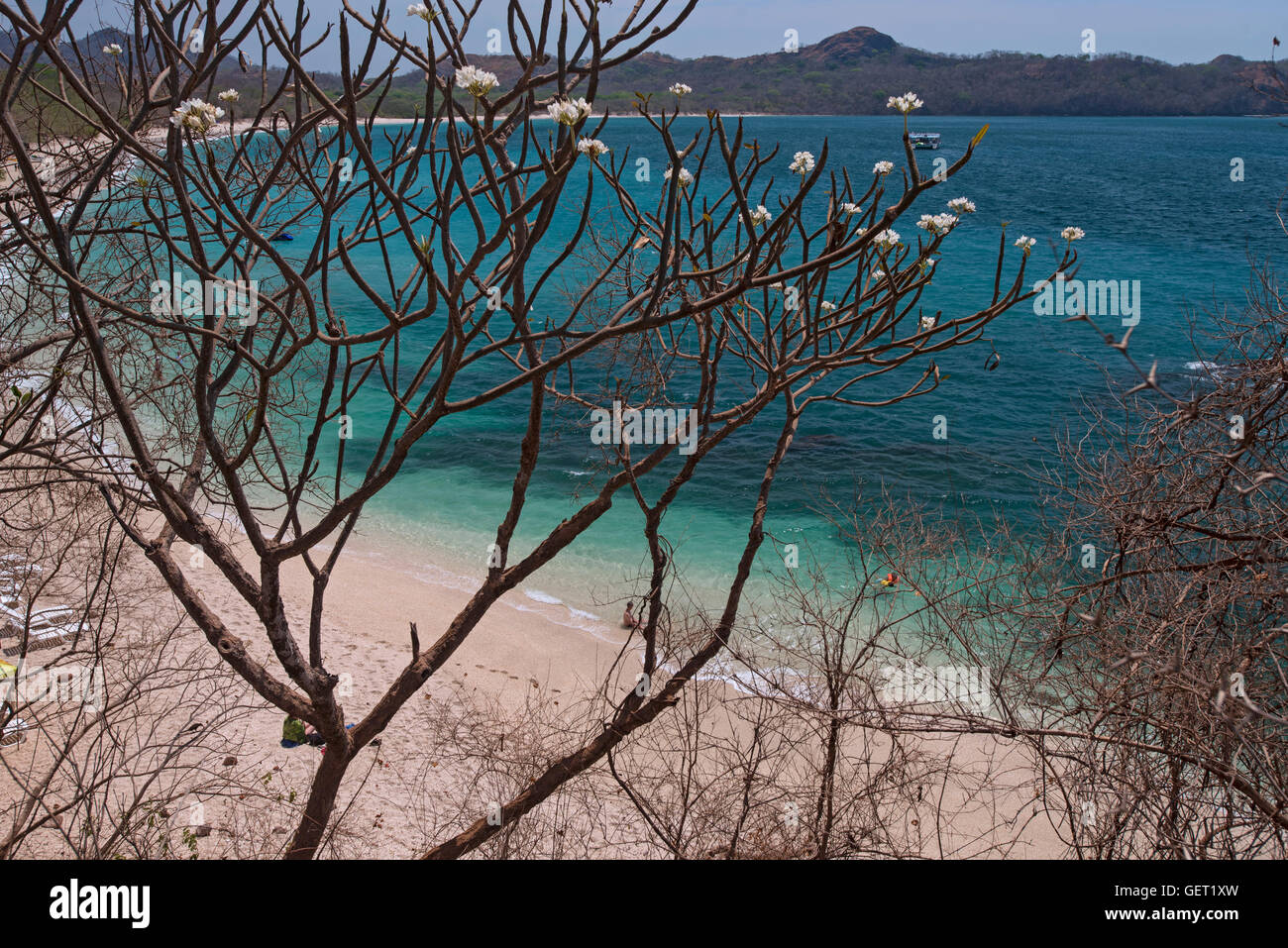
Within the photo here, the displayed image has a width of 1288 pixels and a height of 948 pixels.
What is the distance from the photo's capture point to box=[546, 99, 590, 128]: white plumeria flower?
96.5 inches

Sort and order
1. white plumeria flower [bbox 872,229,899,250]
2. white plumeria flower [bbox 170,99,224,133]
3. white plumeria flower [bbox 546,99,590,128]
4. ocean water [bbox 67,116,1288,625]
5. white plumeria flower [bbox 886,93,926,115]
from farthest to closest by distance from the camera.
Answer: ocean water [bbox 67,116,1288,625], white plumeria flower [bbox 872,229,899,250], white plumeria flower [bbox 886,93,926,115], white plumeria flower [bbox 170,99,224,133], white plumeria flower [bbox 546,99,590,128]

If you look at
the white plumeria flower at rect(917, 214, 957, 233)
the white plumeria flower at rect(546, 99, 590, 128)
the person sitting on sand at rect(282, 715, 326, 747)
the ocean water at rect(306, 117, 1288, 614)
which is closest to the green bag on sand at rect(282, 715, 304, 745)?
the person sitting on sand at rect(282, 715, 326, 747)

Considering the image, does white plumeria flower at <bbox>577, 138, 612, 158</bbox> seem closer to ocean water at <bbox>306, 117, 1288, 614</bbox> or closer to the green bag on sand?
ocean water at <bbox>306, 117, 1288, 614</bbox>

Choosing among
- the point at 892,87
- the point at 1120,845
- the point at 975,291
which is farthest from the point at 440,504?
the point at 892,87

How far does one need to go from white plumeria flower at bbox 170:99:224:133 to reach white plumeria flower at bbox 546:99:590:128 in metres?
1.00

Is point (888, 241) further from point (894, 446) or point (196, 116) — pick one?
point (894, 446)

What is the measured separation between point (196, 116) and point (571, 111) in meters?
1.09

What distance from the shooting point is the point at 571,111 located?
2455 millimetres

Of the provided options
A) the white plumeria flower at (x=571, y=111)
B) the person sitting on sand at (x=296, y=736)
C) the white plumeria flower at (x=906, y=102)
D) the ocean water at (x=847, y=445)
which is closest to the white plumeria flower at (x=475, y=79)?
the white plumeria flower at (x=571, y=111)

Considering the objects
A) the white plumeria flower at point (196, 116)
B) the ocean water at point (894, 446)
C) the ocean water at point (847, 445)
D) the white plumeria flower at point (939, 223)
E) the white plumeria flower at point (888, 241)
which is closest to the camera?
the white plumeria flower at point (196, 116)

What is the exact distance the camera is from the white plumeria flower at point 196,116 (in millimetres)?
2619

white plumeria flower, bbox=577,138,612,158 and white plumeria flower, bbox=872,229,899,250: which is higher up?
white plumeria flower, bbox=577,138,612,158

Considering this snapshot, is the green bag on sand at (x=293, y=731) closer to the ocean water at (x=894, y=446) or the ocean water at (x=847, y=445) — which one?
the ocean water at (x=847, y=445)

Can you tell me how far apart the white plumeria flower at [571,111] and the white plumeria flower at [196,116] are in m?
1.00
